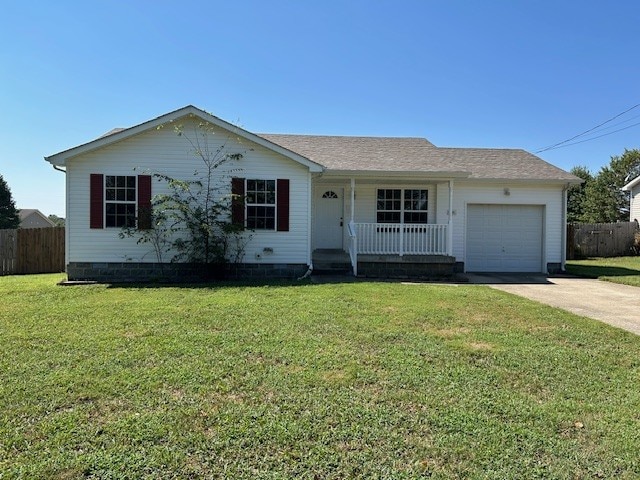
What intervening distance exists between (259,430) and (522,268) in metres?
13.2

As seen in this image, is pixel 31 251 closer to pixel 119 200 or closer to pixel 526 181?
pixel 119 200

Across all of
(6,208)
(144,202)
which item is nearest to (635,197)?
(144,202)

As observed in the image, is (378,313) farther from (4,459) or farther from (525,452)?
(4,459)

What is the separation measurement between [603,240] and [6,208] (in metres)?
42.9

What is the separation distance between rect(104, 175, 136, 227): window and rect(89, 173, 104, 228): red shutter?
0.38 ft

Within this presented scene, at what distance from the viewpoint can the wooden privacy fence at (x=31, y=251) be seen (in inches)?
559

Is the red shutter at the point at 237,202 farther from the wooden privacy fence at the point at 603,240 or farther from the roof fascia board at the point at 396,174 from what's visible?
the wooden privacy fence at the point at 603,240

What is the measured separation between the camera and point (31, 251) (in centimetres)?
1439

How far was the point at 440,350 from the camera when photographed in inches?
193

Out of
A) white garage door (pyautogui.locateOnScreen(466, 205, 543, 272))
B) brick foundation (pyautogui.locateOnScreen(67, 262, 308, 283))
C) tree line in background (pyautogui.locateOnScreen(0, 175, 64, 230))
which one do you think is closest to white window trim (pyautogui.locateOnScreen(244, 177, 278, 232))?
brick foundation (pyautogui.locateOnScreen(67, 262, 308, 283))

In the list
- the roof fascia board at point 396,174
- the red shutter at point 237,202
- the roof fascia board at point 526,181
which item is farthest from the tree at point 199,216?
the roof fascia board at point 526,181

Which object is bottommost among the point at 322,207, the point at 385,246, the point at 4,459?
the point at 4,459

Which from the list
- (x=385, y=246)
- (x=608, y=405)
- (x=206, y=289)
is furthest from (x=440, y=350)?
(x=385, y=246)

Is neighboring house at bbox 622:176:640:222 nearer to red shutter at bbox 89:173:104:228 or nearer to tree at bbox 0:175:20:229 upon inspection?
red shutter at bbox 89:173:104:228
